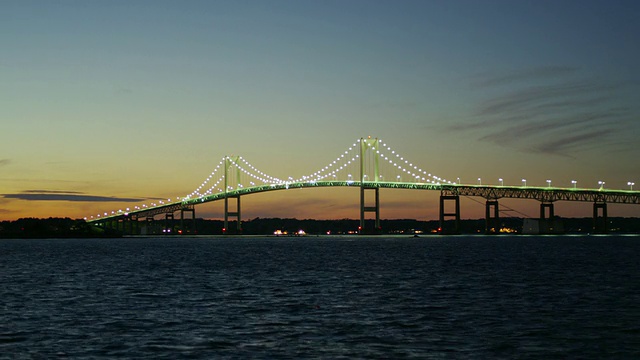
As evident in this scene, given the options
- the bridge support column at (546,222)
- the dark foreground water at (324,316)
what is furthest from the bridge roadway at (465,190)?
the dark foreground water at (324,316)

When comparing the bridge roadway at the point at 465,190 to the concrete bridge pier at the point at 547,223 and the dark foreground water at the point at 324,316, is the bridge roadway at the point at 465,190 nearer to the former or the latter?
the concrete bridge pier at the point at 547,223

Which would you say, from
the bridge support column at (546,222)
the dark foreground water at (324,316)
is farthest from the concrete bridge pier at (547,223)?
the dark foreground water at (324,316)

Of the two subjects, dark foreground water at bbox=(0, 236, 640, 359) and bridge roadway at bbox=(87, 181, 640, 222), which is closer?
dark foreground water at bbox=(0, 236, 640, 359)

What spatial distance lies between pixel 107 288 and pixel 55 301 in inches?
218

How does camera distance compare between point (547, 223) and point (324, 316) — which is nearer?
point (324, 316)

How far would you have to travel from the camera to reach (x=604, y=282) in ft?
116

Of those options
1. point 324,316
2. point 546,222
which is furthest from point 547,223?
point 324,316

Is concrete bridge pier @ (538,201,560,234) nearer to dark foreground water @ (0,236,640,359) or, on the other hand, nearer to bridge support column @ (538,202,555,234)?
bridge support column @ (538,202,555,234)

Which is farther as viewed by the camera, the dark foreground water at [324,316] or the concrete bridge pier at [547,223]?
the concrete bridge pier at [547,223]

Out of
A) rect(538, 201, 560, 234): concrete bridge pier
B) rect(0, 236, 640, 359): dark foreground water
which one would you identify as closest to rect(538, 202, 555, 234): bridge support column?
rect(538, 201, 560, 234): concrete bridge pier

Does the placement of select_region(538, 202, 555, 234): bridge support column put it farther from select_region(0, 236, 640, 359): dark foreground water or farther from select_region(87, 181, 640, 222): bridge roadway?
Answer: select_region(0, 236, 640, 359): dark foreground water

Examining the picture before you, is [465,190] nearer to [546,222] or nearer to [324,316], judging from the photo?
[546,222]

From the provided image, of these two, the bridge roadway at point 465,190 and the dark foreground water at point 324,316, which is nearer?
the dark foreground water at point 324,316

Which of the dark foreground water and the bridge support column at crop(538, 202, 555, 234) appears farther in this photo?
the bridge support column at crop(538, 202, 555, 234)
